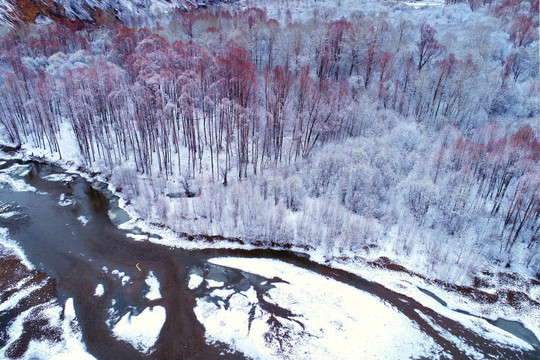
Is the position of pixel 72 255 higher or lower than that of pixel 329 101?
lower

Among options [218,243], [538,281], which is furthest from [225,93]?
[538,281]

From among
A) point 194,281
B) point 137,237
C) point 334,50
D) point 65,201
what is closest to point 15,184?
point 65,201

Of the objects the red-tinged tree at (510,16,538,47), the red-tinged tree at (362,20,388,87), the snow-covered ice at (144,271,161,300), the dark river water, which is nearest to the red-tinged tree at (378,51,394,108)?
the red-tinged tree at (362,20,388,87)

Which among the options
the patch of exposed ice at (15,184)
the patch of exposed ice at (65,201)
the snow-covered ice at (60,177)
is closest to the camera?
the patch of exposed ice at (65,201)

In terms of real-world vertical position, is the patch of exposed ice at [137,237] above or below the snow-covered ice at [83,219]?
below

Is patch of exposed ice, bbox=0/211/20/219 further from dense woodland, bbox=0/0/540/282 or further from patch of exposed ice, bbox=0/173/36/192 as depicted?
dense woodland, bbox=0/0/540/282

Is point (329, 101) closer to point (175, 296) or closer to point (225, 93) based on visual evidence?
point (225, 93)

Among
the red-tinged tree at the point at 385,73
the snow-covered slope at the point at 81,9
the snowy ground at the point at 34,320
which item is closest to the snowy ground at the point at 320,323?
the snowy ground at the point at 34,320

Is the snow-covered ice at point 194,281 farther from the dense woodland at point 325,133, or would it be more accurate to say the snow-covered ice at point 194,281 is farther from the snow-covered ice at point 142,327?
the dense woodland at point 325,133
